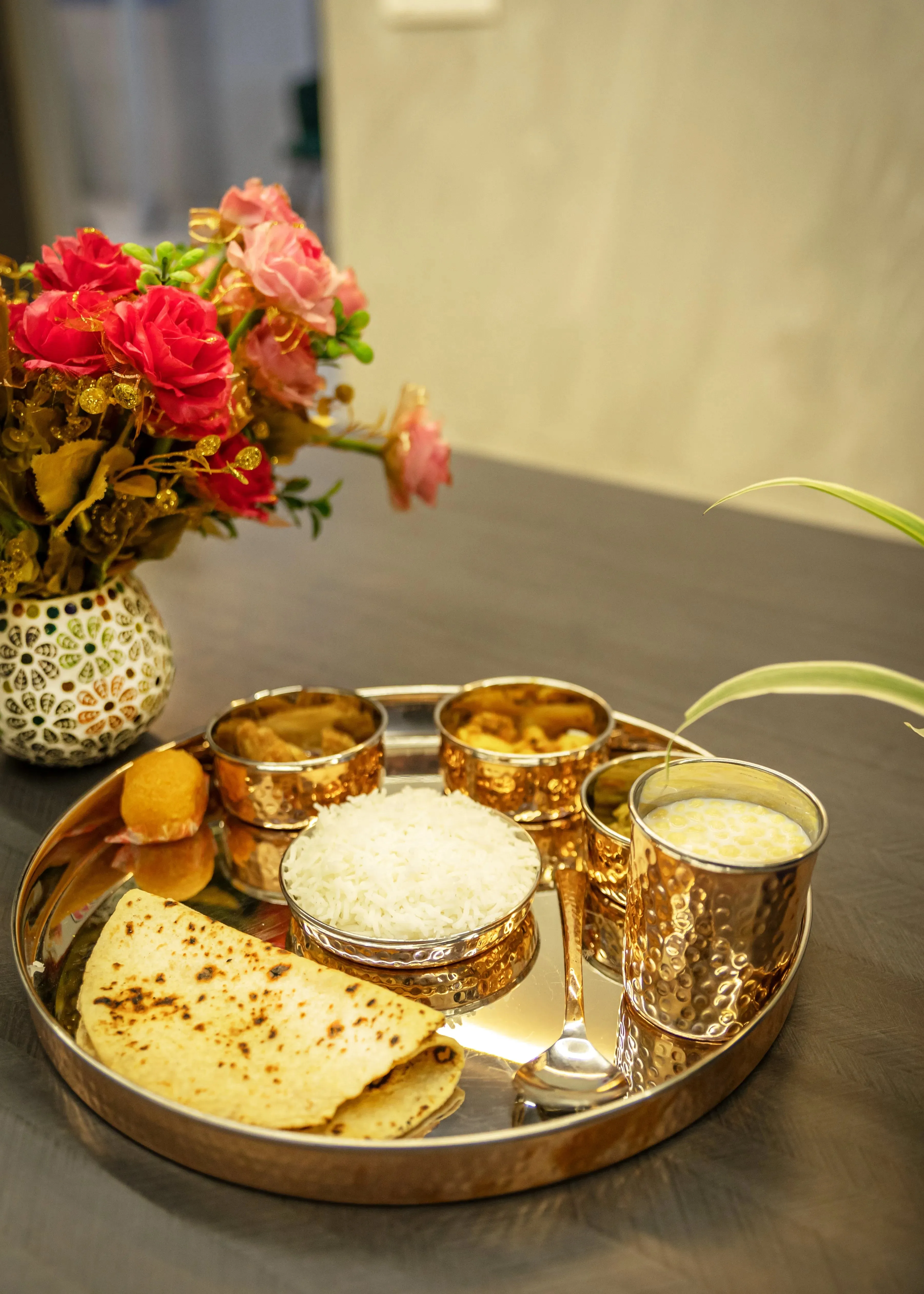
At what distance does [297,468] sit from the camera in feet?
6.36

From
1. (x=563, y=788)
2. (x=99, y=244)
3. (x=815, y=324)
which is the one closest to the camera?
(x=99, y=244)

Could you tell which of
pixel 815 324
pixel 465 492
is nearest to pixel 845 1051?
pixel 465 492

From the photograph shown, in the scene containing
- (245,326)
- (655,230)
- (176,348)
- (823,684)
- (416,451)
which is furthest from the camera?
(655,230)

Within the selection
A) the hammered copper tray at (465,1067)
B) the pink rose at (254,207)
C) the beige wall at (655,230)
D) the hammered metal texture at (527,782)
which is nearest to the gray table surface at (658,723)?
the hammered copper tray at (465,1067)

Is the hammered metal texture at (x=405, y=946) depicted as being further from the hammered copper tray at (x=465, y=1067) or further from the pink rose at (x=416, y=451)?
the pink rose at (x=416, y=451)

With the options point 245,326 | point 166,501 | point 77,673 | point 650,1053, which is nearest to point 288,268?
point 245,326

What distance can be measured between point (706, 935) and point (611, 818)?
203 millimetres

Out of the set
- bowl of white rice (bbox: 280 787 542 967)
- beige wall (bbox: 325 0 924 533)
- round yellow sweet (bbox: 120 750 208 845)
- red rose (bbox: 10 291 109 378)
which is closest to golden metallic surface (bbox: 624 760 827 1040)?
bowl of white rice (bbox: 280 787 542 967)

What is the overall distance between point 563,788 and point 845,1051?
1.06ft

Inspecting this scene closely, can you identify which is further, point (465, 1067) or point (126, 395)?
point (126, 395)

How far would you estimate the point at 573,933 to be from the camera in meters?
0.82

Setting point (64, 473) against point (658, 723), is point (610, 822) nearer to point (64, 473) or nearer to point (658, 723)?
point (658, 723)

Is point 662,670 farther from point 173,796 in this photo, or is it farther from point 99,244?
point 99,244

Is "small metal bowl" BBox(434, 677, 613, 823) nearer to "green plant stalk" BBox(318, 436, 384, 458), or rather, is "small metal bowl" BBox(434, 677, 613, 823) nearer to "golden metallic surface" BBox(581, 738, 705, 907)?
"golden metallic surface" BBox(581, 738, 705, 907)
